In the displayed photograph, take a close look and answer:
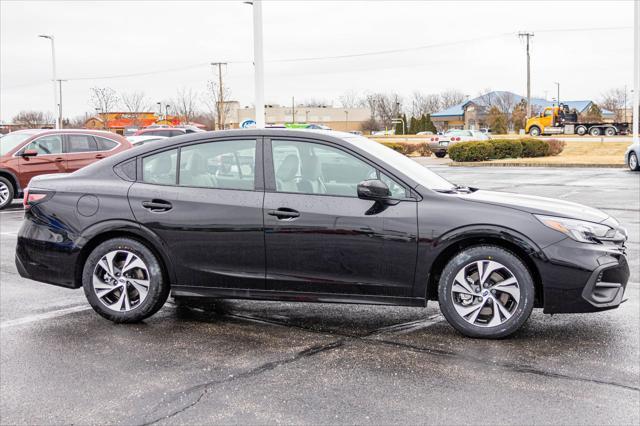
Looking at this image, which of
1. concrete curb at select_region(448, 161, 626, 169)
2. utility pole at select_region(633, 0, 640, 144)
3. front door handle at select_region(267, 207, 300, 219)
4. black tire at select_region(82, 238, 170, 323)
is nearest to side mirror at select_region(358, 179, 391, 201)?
front door handle at select_region(267, 207, 300, 219)

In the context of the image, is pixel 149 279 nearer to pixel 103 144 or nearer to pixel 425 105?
pixel 103 144

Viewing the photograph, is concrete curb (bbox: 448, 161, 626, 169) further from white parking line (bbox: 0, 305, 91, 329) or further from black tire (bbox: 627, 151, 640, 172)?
white parking line (bbox: 0, 305, 91, 329)

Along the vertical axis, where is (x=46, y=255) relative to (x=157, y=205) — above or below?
below

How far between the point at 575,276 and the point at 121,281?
349 centimetres

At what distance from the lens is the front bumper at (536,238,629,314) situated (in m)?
5.32

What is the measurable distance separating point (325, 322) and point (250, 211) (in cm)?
113

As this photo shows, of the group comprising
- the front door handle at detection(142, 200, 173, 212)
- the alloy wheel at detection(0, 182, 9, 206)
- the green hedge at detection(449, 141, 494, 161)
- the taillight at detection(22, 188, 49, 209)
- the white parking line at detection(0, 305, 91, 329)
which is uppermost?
the green hedge at detection(449, 141, 494, 161)

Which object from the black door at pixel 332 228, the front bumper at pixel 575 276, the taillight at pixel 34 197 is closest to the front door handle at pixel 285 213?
the black door at pixel 332 228

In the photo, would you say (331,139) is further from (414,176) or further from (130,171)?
(130,171)

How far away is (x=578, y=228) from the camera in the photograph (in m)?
5.45

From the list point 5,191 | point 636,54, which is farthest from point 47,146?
point 636,54

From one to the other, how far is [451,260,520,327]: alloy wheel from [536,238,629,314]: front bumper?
25 cm

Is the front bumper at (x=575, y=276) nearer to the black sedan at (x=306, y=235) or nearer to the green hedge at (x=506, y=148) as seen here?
the black sedan at (x=306, y=235)

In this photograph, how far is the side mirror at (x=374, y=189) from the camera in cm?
550
